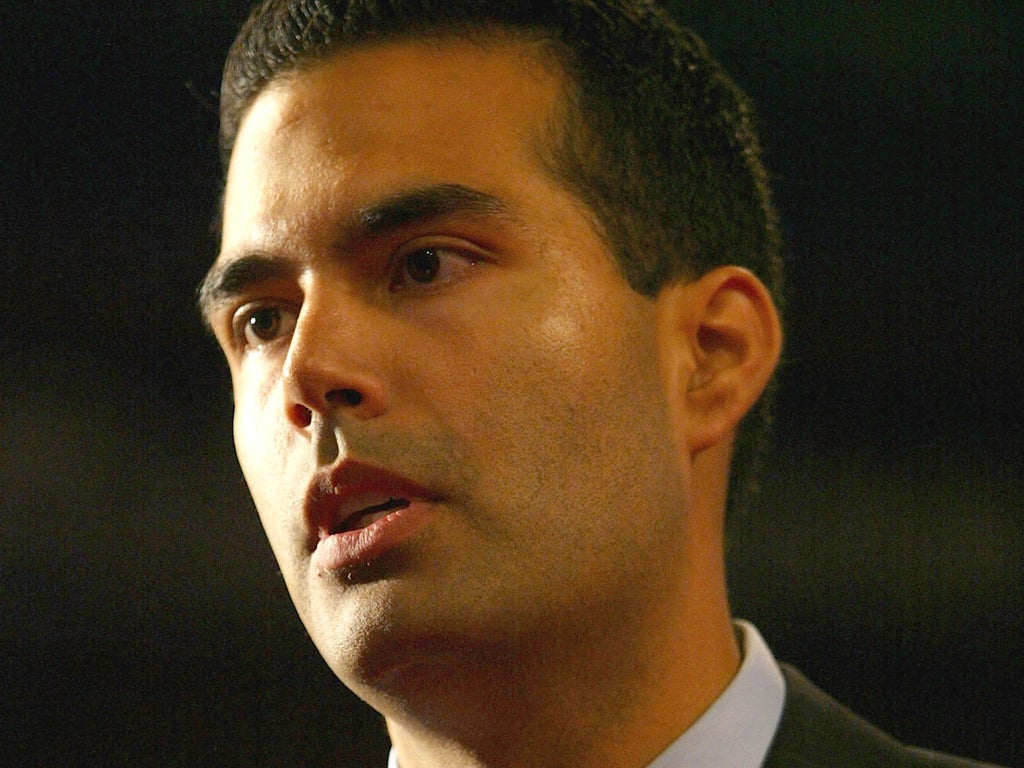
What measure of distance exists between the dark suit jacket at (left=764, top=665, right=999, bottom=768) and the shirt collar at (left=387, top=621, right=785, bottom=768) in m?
0.01

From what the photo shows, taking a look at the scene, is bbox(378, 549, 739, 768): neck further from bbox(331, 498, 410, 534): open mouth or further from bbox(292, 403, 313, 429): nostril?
bbox(292, 403, 313, 429): nostril

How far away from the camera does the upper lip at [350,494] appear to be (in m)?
1.21

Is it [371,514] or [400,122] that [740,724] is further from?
[400,122]

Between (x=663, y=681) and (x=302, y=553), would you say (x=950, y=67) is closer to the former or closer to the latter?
(x=663, y=681)

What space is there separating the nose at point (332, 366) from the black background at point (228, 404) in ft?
2.13

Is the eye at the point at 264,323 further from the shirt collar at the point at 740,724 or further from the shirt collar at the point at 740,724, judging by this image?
the shirt collar at the point at 740,724

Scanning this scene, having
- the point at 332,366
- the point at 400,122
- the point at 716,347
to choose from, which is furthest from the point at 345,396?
the point at 716,347

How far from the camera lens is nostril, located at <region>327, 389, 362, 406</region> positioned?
1.23 m

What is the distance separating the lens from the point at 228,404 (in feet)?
6.22

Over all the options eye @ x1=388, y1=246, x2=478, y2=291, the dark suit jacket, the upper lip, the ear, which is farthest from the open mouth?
the dark suit jacket

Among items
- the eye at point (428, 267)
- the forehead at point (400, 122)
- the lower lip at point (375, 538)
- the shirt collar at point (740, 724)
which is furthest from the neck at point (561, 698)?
the forehead at point (400, 122)

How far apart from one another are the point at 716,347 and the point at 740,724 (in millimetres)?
424

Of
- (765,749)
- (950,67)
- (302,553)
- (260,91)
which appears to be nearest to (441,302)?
(302,553)

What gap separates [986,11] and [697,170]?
601mm
